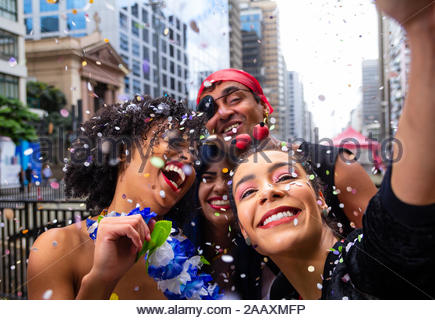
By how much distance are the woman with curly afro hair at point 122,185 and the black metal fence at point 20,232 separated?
12cm

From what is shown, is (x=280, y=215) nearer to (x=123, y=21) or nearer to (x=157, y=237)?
(x=157, y=237)

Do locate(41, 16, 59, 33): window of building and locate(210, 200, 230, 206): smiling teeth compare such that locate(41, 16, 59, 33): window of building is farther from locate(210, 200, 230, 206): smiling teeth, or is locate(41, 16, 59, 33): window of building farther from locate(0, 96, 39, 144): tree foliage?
locate(210, 200, 230, 206): smiling teeth

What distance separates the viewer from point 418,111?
654 millimetres

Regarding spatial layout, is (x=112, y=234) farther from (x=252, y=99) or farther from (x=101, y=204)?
(x=252, y=99)

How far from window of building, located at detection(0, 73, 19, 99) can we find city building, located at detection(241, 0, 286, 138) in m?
0.78

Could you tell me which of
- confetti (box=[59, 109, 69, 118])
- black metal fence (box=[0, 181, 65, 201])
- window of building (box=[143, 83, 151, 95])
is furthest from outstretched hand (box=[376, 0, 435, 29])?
black metal fence (box=[0, 181, 65, 201])

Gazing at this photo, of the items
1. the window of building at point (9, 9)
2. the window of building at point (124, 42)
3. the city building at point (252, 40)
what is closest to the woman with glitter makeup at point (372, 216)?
the city building at point (252, 40)

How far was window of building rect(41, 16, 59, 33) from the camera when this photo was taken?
1.06 m

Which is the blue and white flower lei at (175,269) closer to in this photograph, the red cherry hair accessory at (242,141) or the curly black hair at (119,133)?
the curly black hair at (119,133)

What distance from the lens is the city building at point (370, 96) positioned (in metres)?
0.96

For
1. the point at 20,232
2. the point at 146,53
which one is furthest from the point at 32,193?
the point at 146,53

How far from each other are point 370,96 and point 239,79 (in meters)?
0.39
